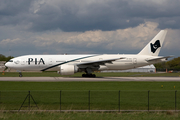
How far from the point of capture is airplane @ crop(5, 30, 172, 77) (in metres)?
38.4

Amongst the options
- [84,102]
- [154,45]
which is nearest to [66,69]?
[154,45]

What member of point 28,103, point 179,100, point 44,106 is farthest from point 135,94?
point 28,103

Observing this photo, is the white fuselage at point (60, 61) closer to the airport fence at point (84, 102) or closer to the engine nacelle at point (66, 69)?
the engine nacelle at point (66, 69)

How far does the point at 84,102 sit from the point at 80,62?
25361 millimetres

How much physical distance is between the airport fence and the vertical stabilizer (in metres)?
28.8

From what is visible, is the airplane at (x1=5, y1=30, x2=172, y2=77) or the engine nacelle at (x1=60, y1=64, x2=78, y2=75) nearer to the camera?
the engine nacelle at (x1=60, y1=64, x2=78, y2=75)

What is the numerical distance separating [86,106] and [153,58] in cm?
2995

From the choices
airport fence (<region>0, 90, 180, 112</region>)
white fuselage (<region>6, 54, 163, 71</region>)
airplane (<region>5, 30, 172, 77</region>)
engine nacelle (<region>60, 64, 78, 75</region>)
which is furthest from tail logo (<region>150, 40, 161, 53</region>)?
airport fence (<region>0, 90, 180, 112</region>)

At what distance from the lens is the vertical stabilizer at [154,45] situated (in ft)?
142

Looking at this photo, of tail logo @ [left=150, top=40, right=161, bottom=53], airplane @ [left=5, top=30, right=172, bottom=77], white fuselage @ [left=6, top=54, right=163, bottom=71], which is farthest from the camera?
tail logo @ [left=150, top=40, right=161, bottom=53]

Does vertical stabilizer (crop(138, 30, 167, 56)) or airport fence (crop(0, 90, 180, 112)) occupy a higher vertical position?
vertical stabilizer (crop(138, 30, 167, 56))

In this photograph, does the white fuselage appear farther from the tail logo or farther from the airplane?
the tail logo

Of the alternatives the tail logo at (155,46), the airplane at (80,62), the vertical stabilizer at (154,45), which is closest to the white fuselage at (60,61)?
the airplane at (80,62)

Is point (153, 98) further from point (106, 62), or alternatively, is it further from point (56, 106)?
point (106, 62)
